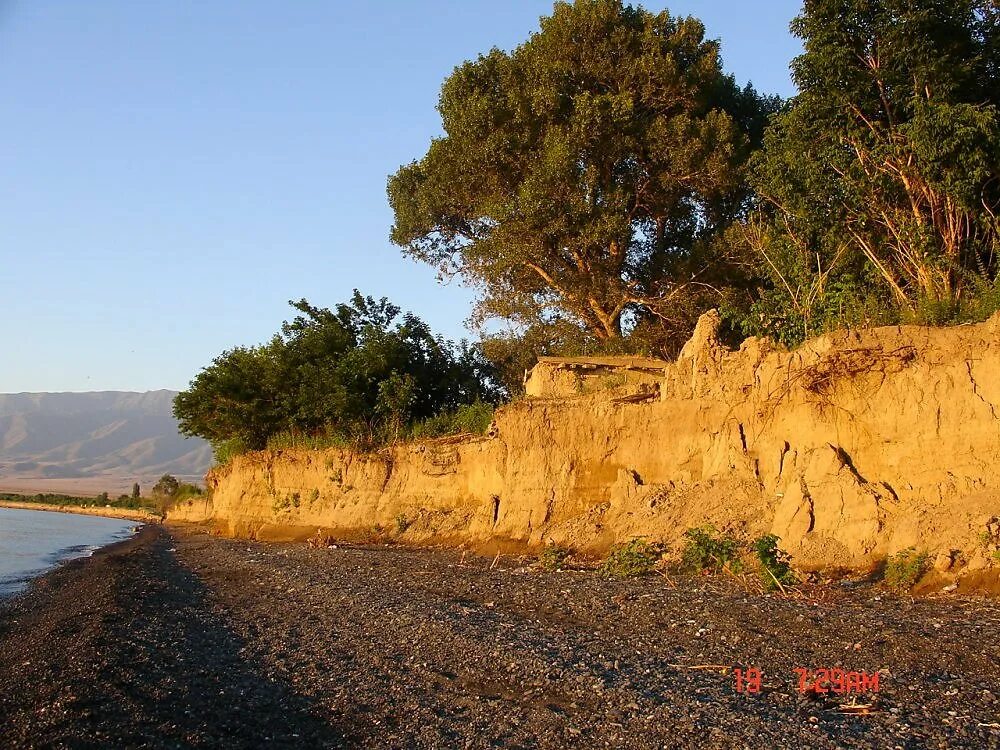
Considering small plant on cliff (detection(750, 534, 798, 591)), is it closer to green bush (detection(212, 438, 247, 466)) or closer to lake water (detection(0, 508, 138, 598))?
lake water (detection(0, 508, 138, 598))

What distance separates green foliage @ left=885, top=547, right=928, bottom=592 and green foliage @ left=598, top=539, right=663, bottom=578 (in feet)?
12.4

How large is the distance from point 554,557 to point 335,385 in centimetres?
1215

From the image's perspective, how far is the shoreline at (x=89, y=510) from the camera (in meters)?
57.9

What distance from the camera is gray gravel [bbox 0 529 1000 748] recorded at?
6.64 metres

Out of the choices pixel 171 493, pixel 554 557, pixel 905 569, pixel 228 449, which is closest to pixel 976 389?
pixel 905 569

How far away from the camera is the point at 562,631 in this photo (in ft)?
32.9

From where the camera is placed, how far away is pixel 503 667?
851 centimetres

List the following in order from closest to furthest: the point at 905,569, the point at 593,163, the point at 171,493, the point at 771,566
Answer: the point at 905,569, the point at 771,566, the point at 593,163, the point at 171,493

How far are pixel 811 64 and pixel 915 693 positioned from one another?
43.3 ft

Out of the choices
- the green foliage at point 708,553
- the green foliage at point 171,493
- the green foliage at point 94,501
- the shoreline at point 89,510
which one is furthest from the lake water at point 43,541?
the green foliage at point 708,553

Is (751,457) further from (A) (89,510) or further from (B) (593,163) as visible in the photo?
(A) (89,510)

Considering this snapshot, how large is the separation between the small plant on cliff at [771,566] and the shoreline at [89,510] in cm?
4521

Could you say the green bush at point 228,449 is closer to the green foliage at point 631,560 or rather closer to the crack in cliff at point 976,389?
the green foliage at point 631,560

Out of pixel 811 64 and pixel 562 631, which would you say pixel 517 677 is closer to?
pixel 562 631
